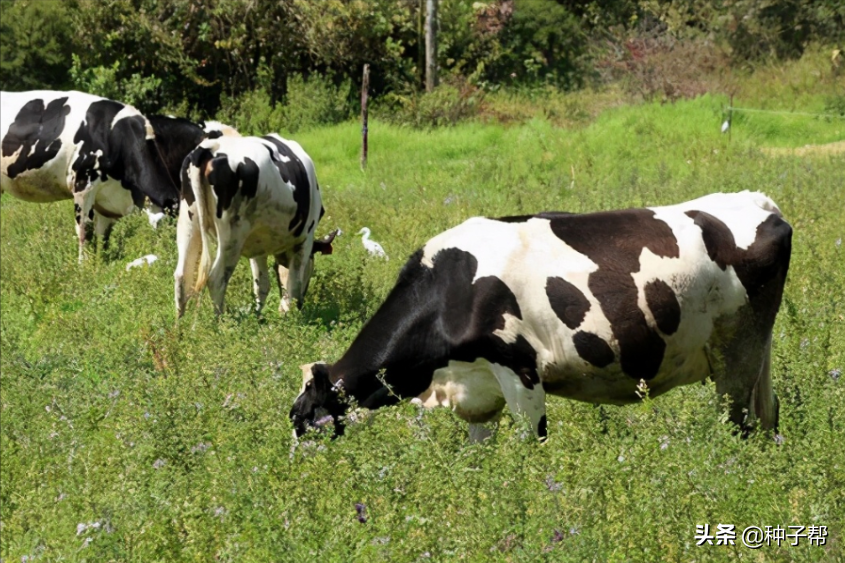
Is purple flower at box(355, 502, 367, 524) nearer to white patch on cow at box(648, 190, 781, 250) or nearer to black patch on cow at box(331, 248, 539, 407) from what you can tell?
black patch on cow at box(331, 248, 539, 407)

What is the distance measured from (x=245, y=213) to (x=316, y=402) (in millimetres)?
3527

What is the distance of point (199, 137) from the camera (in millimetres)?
12430

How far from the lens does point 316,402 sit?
636cm

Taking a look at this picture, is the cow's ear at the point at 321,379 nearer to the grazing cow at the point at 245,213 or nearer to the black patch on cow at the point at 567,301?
the black patch on cow at the point at 567,301

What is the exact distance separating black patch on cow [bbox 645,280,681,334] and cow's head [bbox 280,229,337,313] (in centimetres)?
458

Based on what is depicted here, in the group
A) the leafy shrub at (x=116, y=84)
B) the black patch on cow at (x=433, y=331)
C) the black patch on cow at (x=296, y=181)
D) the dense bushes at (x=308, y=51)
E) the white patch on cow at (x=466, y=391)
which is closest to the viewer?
the black patch on cow at (x=433, y=331)

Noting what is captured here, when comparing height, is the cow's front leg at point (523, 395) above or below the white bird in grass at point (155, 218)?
above

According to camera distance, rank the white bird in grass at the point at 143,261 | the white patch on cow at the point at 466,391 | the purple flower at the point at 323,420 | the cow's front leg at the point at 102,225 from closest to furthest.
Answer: the purple flower at the point at 323,420, the white patch on cow at the point at 466,391, the white bird in grass at the point at 143,261, the cow's front leg at the point at 102,225

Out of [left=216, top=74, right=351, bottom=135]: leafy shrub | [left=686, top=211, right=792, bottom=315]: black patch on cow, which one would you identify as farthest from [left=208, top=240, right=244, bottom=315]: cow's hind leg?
[left=216, top=74, right=351, bottom=135]: leafy shrub

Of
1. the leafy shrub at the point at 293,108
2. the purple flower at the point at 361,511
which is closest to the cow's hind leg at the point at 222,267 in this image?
the purple flower at the point at 361,511

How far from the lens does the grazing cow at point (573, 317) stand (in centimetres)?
609

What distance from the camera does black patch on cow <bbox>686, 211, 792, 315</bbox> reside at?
20.6 ft

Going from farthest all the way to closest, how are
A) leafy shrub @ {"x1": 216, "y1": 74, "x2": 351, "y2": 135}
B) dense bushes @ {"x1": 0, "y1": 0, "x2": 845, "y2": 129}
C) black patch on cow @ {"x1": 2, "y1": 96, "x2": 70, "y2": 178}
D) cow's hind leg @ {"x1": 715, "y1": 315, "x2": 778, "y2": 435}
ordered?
dense bushes @ {"x1": 0, "y1": 0, "x2": 845, "y2": 129}, leafy shrub @ {"x1": 216, "y1": 74, "x2": 351, "y2": 135}, black patch on cow @ {"x1": 2, "y1": 96, "x2": 70, "y2": 178}, cow's hind leg @ {"x1": 715, "y1": 315, "x2": 778, "y2": 435}

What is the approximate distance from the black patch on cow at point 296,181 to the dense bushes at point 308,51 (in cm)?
1198
